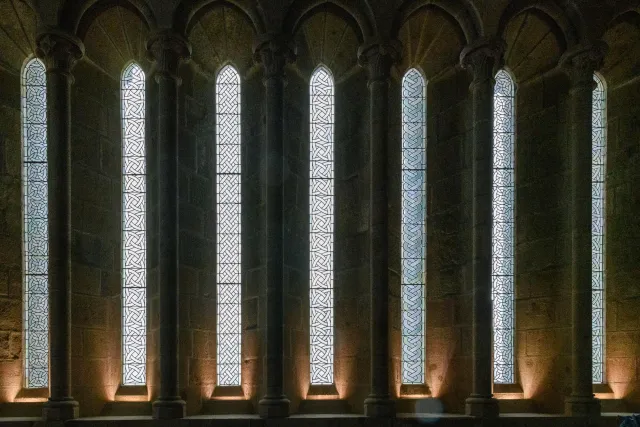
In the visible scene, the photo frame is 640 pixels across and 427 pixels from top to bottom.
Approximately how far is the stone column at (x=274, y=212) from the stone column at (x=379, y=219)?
1.48m

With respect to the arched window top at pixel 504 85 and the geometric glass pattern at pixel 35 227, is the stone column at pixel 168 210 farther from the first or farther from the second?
the arched window top at pixel 504 85

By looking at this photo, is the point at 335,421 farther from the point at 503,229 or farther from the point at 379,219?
the point at 503,229

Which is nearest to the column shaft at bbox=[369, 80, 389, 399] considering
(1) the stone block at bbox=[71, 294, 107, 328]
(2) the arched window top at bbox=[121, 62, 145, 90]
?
(2) the arched window top at bbox=[121, 62, 145, 90]

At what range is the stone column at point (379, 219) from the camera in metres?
9.99

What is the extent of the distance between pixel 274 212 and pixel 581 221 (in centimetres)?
544

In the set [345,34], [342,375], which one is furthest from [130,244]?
[345,34]

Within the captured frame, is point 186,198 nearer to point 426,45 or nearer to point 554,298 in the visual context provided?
point 426,45

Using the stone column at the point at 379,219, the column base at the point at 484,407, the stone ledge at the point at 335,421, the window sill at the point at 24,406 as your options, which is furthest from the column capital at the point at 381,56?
the window sill at the point at 24,406

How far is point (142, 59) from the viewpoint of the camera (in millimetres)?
11234

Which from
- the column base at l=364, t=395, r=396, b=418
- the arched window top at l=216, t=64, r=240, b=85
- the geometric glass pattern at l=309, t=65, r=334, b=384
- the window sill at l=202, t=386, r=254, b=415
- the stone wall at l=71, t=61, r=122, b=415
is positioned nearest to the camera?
the column base at l=364, t=395, r=396, b=418

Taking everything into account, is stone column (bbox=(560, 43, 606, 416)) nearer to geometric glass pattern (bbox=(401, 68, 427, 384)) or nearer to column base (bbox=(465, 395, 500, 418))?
column base (bbox=(465, 395, 500, 418))

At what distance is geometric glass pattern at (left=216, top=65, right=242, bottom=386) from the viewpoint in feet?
35.7

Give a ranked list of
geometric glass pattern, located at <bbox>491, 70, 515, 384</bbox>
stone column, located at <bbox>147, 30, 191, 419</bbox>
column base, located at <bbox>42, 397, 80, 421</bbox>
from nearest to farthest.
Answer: column base, located at <bbox>42, 397, 80, 421</bbox> → stone column, located at <bbox>147, 30, 191, 419</bbox> → geometric glass pattern, located at <bbox>491, 70, 515, 384</bbox>

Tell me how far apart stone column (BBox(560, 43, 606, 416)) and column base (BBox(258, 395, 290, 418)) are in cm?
498
